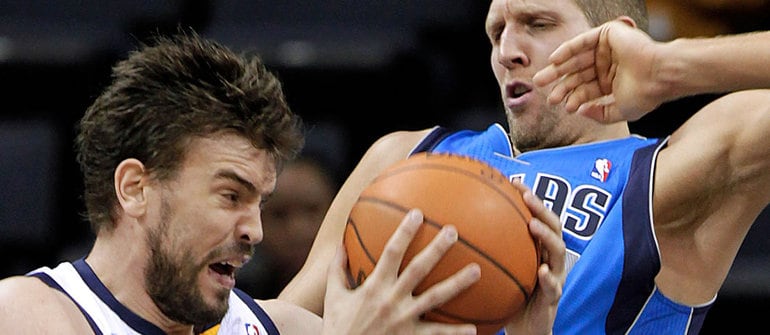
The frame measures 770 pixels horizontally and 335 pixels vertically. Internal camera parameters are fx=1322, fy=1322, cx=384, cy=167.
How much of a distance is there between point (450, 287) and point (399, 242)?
0.43 ft

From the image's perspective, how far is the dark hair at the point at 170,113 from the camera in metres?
3.05

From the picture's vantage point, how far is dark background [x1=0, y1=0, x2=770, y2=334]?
16.9ft

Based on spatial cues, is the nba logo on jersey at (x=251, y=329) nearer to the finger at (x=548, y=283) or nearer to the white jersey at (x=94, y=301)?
the white jersey at (x=94, y=301)

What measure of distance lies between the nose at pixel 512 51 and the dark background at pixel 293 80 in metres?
1.55

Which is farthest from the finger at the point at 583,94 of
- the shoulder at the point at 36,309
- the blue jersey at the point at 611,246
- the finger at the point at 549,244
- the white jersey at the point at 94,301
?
the shoulder at the point at 36,309

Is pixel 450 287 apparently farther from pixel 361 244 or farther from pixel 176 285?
pixel 176 285

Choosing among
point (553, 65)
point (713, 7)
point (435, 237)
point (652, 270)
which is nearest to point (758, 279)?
point (713, 7)

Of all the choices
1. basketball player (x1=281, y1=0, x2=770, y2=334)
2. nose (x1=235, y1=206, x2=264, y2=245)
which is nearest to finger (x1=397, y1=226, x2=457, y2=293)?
nose (x1=235, y1=206, x2=264, y2=245)

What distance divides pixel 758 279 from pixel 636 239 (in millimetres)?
1850

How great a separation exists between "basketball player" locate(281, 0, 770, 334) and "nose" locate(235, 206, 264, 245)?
78 cm

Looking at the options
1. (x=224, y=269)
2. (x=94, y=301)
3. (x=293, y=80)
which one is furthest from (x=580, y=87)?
(x=293, y=80)

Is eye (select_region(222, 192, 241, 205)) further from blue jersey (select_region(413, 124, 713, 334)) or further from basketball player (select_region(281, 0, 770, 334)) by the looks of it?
blue jersey (select_region(413, 124, 713, 334))

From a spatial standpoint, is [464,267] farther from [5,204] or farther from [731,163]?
[5,204]

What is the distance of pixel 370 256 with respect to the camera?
8.58 feet
